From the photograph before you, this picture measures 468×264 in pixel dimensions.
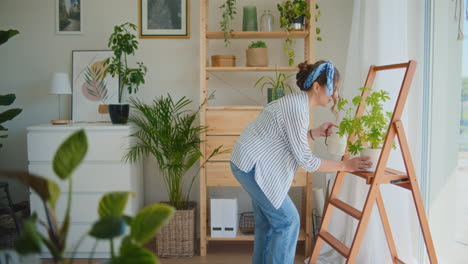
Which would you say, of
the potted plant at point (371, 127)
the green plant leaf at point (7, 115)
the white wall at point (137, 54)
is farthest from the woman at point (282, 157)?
the green plant leaf at point (7, 115)

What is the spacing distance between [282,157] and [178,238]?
57.0 inches

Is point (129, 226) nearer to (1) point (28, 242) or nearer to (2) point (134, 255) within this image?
(2) point (134, 255)

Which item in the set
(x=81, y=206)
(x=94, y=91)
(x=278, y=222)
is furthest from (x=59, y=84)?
(x=278, y=222)

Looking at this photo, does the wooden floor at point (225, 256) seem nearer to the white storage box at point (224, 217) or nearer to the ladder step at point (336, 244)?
the white storage box at point (224, 217)

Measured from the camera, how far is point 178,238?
10.8 ft

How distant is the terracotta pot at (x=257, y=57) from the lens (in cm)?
322

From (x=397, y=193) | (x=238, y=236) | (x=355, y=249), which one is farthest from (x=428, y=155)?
(x=238, y=236)

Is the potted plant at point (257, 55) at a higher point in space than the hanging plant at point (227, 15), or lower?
lower

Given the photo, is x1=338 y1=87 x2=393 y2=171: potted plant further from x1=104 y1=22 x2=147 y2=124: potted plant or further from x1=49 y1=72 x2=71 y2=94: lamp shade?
x1=49 y1=72 x2=71 y2=94: lamp shade

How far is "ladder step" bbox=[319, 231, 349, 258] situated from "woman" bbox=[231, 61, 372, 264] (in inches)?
15.8

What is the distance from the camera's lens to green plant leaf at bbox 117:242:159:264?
0.88 m

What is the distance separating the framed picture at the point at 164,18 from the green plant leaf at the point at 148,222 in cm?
289

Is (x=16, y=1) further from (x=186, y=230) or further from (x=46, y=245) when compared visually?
(x=46, y=245)

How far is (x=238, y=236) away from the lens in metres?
3.30
